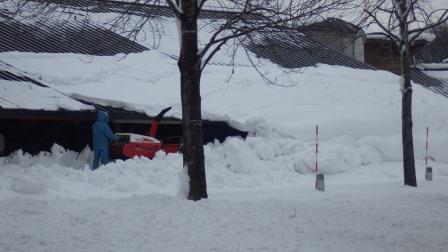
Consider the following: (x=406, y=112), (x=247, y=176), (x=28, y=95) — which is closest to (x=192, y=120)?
(x=247, y=176)

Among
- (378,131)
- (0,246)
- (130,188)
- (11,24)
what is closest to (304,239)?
(0,246)

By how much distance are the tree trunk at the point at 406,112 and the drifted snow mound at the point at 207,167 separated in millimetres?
2489

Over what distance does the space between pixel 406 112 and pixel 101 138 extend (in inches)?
275

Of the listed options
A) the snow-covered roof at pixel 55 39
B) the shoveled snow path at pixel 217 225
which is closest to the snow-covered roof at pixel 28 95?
the snow-covered roof at pixel 55 39

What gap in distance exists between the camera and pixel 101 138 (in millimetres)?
14531

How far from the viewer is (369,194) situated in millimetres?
12828

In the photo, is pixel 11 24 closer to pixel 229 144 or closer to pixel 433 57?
Result: pixel 229 144

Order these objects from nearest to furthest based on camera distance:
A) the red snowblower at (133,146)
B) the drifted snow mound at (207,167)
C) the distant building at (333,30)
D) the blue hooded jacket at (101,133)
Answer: the drifted snow mound at (207,167) → the distant building at (333,30) → the blue hooded jacket at (101,133) → the red snowblower at (133,146)

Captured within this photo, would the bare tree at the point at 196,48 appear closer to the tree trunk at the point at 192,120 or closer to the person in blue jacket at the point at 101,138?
the tree trunk at the point at 192,120

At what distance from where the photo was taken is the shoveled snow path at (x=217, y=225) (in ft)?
22.7

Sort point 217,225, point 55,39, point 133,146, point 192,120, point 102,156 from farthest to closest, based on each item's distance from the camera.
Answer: point 55,39 → point 133,146 → point 102,156 → point 192,120 → point 217,225

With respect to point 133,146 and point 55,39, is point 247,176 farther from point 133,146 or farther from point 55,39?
point 55,39

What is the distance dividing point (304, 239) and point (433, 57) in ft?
158

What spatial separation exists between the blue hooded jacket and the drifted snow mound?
0.57 metres
